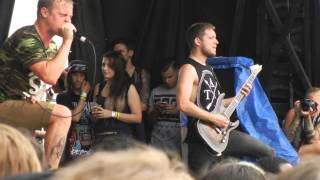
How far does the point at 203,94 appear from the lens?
4.47m

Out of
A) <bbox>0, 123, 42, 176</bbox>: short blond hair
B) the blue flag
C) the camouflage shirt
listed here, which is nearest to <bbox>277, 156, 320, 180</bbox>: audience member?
<bbox>0, 123, 42, 176</bbox>: short blond hair

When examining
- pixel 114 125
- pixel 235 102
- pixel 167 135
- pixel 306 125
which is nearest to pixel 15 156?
pixel 235 102

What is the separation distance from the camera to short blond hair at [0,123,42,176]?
1.51 meters

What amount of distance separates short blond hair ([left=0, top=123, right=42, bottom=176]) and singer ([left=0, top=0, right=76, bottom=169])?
2.09 m

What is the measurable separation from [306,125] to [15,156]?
402 cm

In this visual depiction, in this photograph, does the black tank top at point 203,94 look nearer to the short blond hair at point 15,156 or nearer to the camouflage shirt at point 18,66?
the camouflage shirt at point 18,66

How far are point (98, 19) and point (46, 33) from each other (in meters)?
2.86

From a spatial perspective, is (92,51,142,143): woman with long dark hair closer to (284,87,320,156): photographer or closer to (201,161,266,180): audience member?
(284,87,320,156): photographer

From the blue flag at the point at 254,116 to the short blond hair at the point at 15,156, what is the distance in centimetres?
346

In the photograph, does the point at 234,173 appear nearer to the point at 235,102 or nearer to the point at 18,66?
the point at 18,66

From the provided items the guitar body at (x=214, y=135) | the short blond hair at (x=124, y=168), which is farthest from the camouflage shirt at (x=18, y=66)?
the short blond hair at (x=124, y=168)

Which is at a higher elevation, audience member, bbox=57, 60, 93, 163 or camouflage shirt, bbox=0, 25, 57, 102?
camouflage shirt, bbox=0, 25, 57, 102

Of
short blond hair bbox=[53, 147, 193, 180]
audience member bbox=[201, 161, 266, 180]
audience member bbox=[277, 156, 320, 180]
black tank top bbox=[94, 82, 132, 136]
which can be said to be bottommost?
black tank top bbox=[94, 82, 132, 136]

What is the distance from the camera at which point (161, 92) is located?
18.3 ft
